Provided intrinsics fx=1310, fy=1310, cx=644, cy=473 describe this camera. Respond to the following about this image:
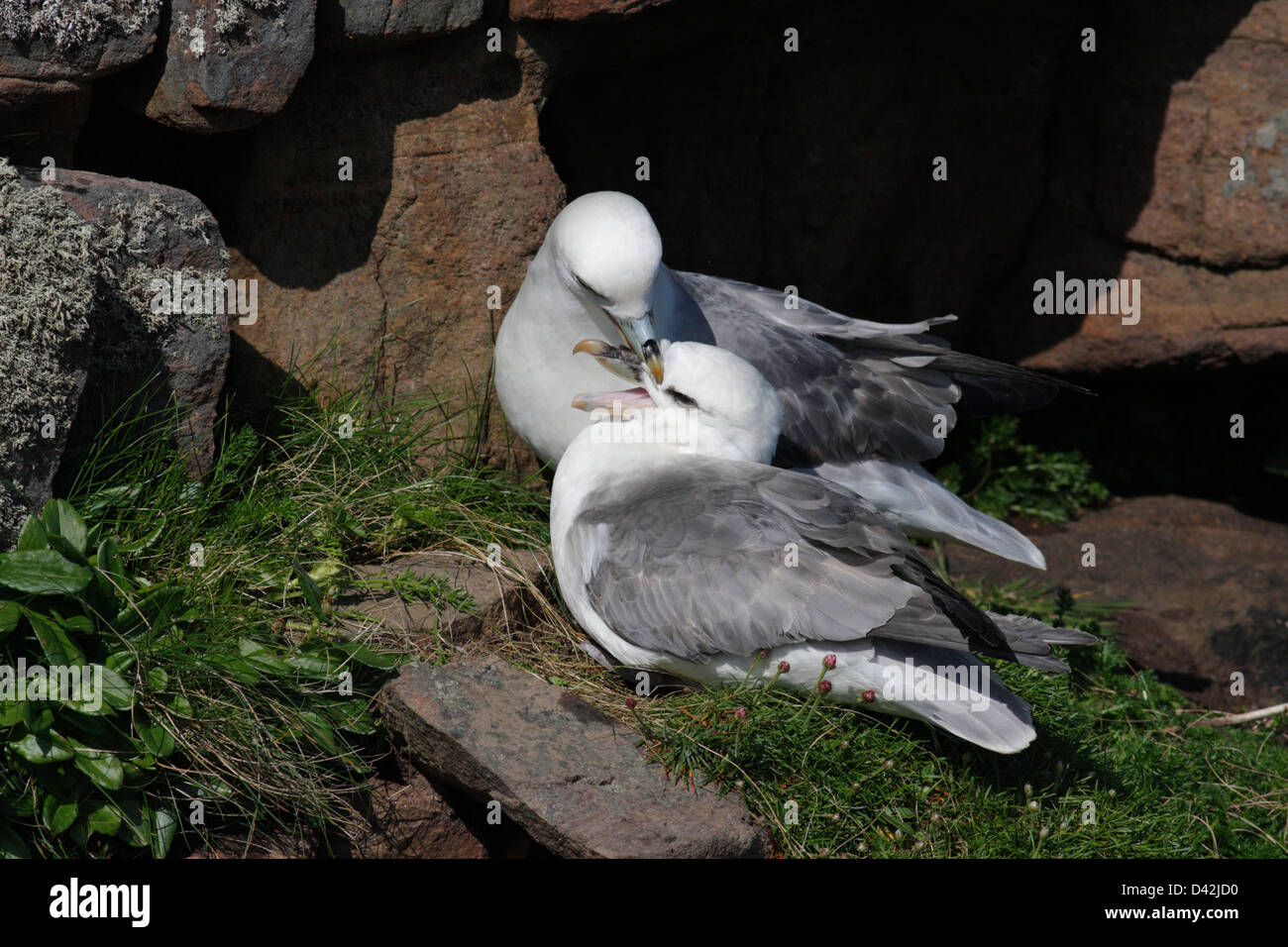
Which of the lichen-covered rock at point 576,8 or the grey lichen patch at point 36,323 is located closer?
the grey lichen patch at point 36,323

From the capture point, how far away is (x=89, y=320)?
11.7 ft

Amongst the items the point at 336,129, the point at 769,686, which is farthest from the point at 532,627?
the point at 336,129

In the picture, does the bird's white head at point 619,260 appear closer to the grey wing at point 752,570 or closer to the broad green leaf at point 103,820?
the grey wing at point 752,570

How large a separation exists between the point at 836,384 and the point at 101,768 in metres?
2.50

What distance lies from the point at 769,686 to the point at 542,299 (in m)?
1.43

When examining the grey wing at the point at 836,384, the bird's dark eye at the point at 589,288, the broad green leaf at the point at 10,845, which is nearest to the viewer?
the broad green leaf at the point at 10,845

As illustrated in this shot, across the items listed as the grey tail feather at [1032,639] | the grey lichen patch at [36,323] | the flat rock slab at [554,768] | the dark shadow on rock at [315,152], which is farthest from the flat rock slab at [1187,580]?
the grey lichen patch at [36,323]

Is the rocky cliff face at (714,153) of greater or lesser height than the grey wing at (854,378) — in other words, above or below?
above

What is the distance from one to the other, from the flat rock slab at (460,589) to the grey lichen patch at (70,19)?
1.74 meters

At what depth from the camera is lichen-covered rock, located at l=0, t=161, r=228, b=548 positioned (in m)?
3.40

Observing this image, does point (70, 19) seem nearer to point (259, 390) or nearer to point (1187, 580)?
point (259, 390)

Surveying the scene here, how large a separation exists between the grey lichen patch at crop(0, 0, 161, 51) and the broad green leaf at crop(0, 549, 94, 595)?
1.56m

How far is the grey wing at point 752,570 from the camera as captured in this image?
332 centimetres
